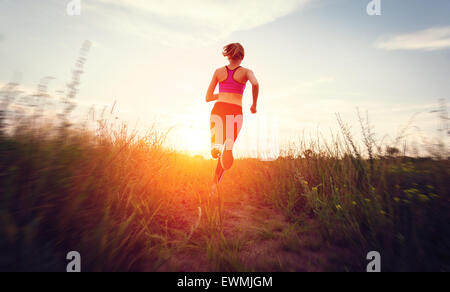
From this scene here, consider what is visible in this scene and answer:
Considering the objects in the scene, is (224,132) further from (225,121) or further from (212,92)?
(212,92)

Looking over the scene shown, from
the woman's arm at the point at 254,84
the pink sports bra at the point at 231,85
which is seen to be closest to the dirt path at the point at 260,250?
the woman's arm at the point at 254,84

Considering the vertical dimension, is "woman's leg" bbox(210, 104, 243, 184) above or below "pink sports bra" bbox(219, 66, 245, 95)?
below

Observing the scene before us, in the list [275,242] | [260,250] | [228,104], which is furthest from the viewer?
[228,104]

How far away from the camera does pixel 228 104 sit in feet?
13.0

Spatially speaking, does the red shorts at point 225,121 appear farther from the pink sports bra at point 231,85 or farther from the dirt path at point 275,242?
the dirt path at point 275,242

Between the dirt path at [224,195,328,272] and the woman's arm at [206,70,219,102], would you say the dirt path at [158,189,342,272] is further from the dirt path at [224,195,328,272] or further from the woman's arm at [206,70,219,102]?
the woman's arm at [206,70,219,102]

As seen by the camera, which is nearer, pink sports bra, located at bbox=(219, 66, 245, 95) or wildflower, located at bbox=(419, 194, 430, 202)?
wildflower, located at bbox=(419, 194, 430, 202)

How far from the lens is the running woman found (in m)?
3.89

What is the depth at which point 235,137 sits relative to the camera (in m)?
4.12

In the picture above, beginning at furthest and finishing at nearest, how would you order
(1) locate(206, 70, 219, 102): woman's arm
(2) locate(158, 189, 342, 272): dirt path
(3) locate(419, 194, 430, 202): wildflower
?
1. (1) locate(206, 70, 219, 102): woman's arm
2. (3) locate(419, 194, 430, 202): wildflower
3. (2) locate(158, 189, 342, 272): dirt path

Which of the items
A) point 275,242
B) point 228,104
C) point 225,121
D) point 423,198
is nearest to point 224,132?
point 225,121

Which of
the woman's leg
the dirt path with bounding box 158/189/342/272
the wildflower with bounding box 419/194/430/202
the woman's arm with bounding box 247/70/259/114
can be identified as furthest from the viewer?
the woman's leg

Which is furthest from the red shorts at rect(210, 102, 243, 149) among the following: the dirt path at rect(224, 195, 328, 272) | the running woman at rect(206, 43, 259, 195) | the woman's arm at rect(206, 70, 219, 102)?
the dirt path at rect(224, 195, 328, 272)

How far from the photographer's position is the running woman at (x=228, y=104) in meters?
3.89
